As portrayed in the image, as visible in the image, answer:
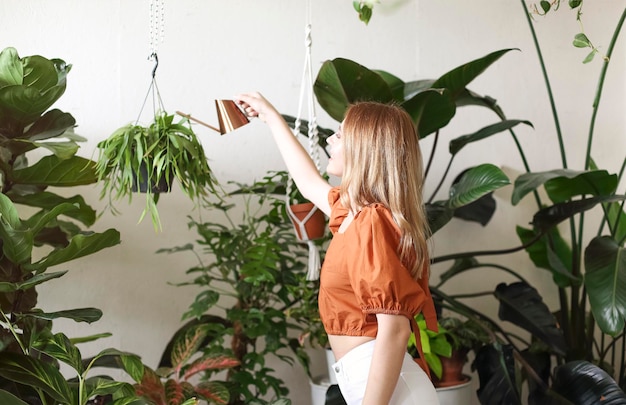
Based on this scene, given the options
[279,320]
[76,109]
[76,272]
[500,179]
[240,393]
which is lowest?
[240,393]

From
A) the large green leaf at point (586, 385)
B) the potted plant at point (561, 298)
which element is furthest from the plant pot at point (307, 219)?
the large green leaf at point (586, 385)

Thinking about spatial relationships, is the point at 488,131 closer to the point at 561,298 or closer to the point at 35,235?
the point at 561,298

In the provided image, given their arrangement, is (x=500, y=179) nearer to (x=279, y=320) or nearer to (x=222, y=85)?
(x=279, y=320)

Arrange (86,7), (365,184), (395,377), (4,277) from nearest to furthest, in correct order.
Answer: (395,377) < (365,184) < (4,277) < (86,7)

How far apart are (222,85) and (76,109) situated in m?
0.57

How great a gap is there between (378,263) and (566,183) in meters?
1.48

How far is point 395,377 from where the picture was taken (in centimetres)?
177

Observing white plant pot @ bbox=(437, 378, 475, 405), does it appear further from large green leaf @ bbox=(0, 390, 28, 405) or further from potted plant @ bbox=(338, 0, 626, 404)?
large green leaf @ bbox=(0, 390, 28, 405)

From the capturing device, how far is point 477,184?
2617 mm

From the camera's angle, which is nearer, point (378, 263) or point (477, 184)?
point (378, 263)

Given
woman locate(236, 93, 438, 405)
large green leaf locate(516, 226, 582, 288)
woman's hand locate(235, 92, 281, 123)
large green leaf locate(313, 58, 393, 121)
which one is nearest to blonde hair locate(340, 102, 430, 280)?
woman locate(236, 93, 438, 405)

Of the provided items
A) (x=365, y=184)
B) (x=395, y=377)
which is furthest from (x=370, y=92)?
(x=395, y=377)

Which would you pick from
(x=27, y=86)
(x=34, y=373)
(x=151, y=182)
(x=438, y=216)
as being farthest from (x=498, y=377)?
(x=27, y=86)

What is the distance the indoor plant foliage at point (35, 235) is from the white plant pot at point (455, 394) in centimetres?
115
